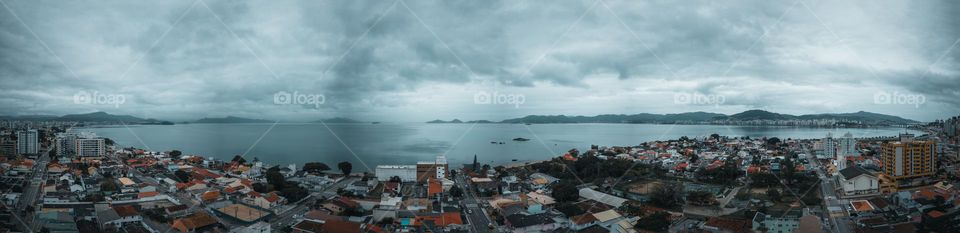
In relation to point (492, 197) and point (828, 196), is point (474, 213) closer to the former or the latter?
point (492, 197)

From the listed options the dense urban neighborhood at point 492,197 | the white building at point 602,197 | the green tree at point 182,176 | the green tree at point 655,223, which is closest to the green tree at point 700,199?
the dense urban neighborhood at point 492,197

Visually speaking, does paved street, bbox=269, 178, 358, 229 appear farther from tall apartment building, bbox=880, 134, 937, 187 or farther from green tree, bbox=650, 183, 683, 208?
tall apartment building, bbox=880, 134, 937, 187

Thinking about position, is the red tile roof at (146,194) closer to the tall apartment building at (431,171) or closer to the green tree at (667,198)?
the tall apartment building at (431,171)

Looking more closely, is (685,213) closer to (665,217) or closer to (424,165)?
(665,217)

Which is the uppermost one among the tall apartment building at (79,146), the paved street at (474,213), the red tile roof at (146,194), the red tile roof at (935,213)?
the tall apartment building at (79,146)

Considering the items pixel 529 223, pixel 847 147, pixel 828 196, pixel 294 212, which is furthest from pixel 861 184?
pixel 294 212

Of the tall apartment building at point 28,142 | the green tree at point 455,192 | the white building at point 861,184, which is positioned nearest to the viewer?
the white building at point 861,184

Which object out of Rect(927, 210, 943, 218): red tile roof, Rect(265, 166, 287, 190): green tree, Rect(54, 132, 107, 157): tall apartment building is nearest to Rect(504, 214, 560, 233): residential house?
Rect(927, 210, 943, 218): red tile roof
